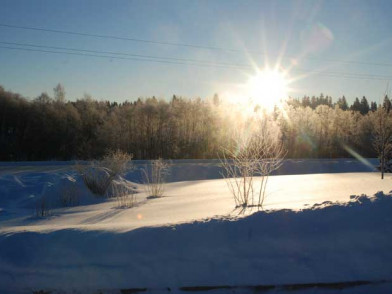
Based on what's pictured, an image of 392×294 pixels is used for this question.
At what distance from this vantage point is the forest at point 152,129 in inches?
1453

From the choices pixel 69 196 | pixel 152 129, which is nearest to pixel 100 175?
pixel 69 196

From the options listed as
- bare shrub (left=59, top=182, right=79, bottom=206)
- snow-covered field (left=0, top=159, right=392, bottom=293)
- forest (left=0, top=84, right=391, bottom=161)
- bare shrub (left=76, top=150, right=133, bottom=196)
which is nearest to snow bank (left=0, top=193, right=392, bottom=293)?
snow-covered field (left=0, top=159, right=392, bottom=293)

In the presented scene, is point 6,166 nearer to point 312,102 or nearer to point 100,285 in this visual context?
point 100,285

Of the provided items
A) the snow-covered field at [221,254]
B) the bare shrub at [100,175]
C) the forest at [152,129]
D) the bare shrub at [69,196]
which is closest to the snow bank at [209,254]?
the snow-covered field at [221,254]

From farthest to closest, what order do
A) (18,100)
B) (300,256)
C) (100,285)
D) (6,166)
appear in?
(18,100), (6,166), (300,256), (100,285)

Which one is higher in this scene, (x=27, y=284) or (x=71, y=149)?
(x=71, y=149)

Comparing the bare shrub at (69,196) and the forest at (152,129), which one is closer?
the bare shrub at (69,196)

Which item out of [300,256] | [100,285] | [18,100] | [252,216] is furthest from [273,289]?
[18,100]

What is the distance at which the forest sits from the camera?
121 feet

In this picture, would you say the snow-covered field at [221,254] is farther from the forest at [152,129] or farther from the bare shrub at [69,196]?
the forest at [152,129]

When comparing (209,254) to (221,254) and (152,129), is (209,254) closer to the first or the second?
(221,254)

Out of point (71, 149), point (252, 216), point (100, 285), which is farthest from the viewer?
point (71, 149)

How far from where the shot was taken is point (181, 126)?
138ft

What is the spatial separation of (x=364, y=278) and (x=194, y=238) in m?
2.26
